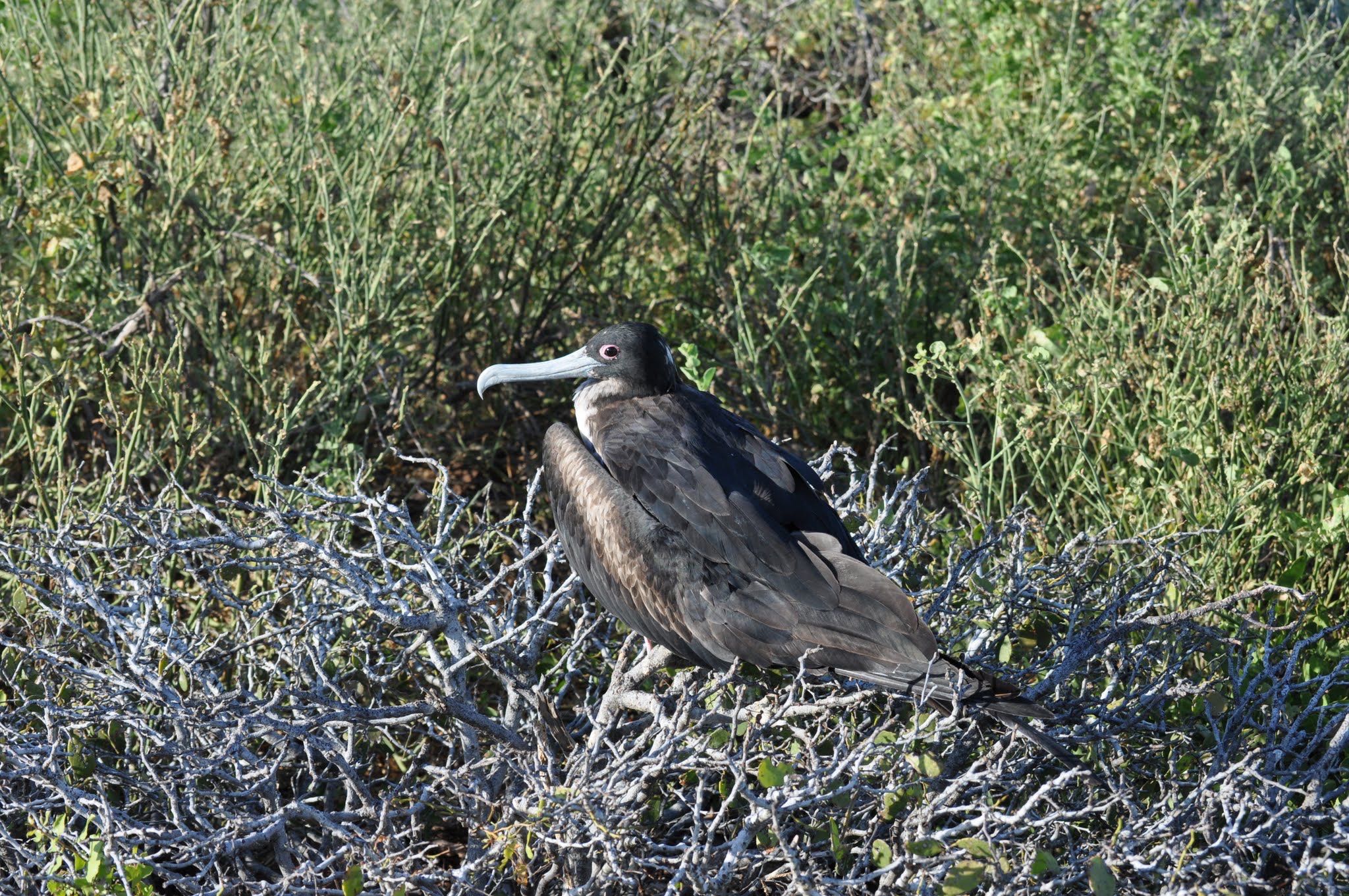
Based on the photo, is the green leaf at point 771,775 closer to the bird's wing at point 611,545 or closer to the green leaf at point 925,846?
the green leaf at point 925,846

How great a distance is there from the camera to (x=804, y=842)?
2.15 m

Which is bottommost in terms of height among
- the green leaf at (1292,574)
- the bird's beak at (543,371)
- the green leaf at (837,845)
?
the green leaf at (837,845)

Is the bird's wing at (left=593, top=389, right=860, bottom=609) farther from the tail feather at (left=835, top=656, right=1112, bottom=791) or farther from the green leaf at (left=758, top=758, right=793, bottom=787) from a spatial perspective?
the green leaf at (left=758, top=758, right=793, bottom=787)

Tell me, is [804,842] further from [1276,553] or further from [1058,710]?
[1276,553]

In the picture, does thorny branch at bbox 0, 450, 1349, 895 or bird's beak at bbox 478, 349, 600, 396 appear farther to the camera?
bird's beak at bbox 478, 349, 600, 396

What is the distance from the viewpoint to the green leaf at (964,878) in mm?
1908

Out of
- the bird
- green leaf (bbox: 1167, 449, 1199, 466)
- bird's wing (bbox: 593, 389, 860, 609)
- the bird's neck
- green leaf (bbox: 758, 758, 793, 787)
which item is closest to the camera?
green leaf (bbox: 758, 758, 793, 787)

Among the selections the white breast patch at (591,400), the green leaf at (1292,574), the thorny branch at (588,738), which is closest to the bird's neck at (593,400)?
the white breast patch at (591,400)

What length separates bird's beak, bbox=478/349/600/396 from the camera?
2629 mm

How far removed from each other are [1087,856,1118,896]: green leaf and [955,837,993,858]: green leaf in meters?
0.13

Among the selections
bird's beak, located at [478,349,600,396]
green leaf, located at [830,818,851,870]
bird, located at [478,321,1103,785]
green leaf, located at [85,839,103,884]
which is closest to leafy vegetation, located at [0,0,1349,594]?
bird's beak, located at [478,349,600,396]

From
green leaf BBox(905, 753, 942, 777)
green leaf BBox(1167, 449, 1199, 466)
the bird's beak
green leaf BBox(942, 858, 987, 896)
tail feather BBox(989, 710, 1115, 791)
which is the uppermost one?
the bird's beak

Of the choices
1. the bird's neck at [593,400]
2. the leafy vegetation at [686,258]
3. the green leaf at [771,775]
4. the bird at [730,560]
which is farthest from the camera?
the leafy vegetation at [686,258]

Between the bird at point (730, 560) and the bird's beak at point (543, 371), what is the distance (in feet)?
0.43
